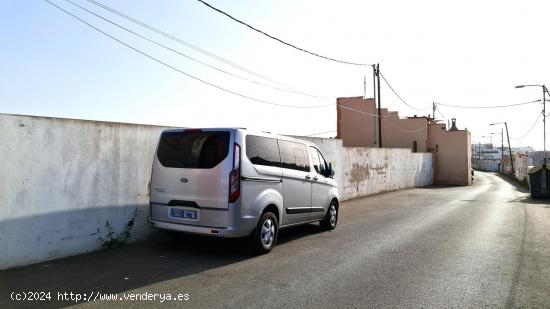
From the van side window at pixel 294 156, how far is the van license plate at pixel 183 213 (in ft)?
6.41

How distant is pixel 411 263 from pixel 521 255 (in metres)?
2.26

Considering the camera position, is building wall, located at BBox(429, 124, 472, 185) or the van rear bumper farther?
building wall, located at BBox(429, 124, 472, 185)

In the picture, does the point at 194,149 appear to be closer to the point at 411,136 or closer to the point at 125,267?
the point at 125,267

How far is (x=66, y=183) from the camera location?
6156 millimetres

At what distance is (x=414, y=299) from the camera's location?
14.8 ft

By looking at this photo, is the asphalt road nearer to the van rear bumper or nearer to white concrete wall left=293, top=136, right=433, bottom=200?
the van rear bumper

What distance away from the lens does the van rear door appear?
19.7 feet

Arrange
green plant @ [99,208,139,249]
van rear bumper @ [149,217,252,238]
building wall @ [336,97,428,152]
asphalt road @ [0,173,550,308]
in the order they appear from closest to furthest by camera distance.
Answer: asphalt road @ [0,173,550,308], van rear bumper @ [149,217,252,238], green plant @ [99,208,139,249], building wall @ [336,97,428,152]

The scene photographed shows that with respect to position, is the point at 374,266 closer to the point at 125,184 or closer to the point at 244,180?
the point at 244,180

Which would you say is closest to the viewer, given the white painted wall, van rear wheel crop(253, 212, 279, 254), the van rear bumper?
the white painted wall

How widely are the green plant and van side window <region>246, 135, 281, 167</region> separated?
8.37ft

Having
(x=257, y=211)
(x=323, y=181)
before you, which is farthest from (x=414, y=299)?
(x=323, y=181)

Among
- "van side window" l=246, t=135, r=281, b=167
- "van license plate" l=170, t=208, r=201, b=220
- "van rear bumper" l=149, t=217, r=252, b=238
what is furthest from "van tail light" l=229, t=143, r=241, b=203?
"van license plate" l=170, t=208, r=201, b=220

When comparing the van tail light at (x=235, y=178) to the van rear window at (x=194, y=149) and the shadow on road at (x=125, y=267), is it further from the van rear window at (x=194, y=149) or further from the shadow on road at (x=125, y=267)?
the shadow on road at (x=125, y=267)
